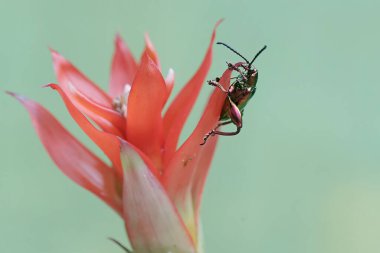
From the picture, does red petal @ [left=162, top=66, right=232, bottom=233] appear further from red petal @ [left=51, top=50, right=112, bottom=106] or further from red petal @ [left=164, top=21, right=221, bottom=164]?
red petal @ [left=51, top=50, right=112, bottom=106]

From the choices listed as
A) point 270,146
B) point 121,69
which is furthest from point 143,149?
point 270,146

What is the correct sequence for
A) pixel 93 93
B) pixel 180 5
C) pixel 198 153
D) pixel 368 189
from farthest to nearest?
pixel 180 5 < pixel 368 189 < pixel 93 93 < pixel 198 153

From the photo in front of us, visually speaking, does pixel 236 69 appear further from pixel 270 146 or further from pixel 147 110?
pixel 270 146

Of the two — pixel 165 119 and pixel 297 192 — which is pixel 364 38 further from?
pixel 165 119

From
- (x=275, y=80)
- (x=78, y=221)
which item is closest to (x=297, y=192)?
(x=275, y=80)

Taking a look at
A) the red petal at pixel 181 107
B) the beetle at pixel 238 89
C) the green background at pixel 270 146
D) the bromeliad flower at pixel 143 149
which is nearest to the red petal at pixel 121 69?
the bromeliad flower at pixel 143 149

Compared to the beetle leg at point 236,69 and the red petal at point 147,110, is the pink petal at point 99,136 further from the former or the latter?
the beetle leg at point 236,69

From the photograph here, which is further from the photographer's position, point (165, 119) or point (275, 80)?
point (275, 80)

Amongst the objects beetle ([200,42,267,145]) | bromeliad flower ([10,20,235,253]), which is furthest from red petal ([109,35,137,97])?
beetle ([200,42,267,145])
